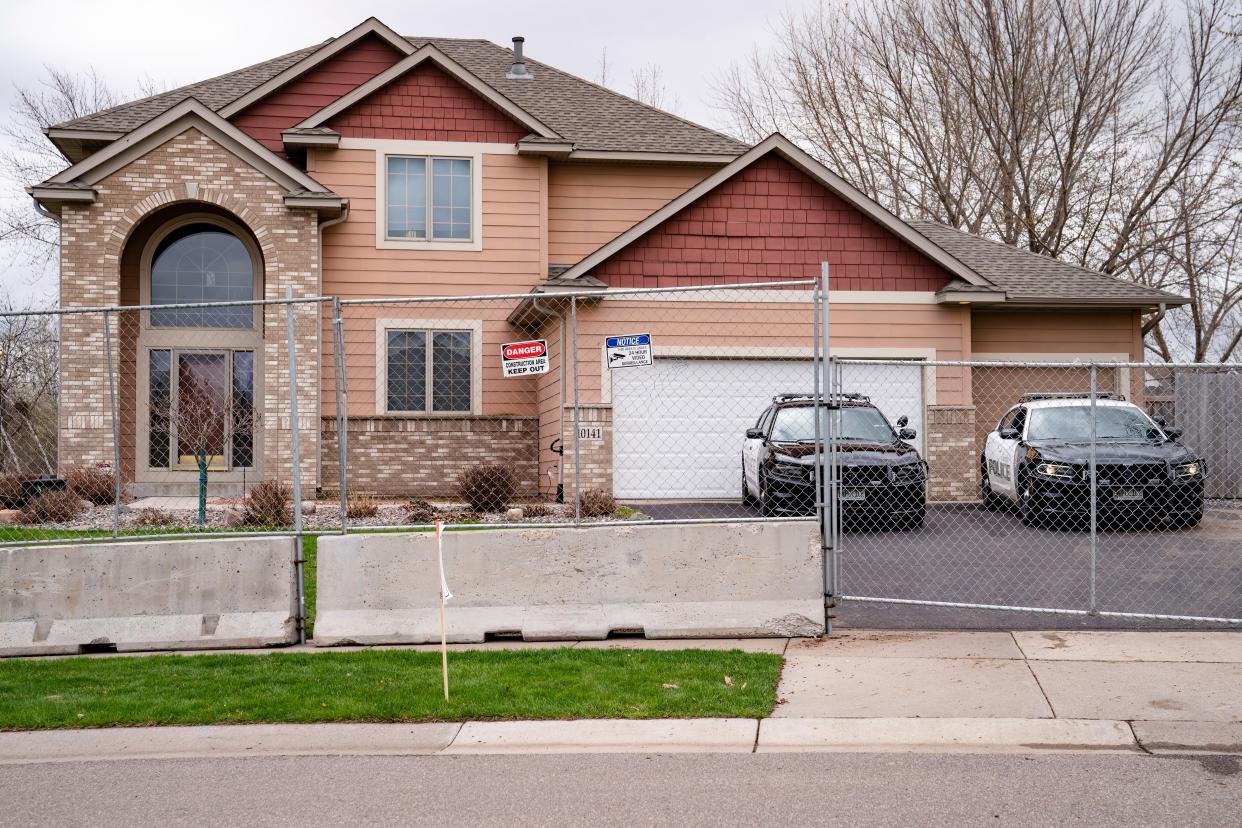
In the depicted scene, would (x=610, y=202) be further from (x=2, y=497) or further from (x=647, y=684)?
(x=647, y=684)

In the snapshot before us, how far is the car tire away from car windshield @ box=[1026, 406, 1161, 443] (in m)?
0.97

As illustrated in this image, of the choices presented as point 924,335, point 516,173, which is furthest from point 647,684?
point 516,173

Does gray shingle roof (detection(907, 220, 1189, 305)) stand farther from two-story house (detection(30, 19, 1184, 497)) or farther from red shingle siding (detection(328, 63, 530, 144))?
red shingle siding (detection(328, 63, 530, 144))

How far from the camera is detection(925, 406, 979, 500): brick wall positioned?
1784 centimetres

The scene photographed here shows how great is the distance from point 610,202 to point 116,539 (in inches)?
546

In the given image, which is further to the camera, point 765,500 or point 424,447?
point 424,447

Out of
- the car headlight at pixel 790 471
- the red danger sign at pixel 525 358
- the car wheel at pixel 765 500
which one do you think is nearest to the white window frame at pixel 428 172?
the car headlight at pixel 790 471

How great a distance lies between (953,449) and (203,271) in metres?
12.8

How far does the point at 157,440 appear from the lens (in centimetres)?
1750

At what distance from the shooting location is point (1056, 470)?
1349 centimetres

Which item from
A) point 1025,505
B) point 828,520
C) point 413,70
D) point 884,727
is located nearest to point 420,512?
point 828,520

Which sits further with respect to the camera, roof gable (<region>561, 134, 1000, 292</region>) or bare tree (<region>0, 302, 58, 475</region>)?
roof gable (<region>561, 134, 1000, 292</region>)

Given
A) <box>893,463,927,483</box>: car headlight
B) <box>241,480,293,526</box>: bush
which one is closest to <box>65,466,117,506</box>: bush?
<box>241,480,293,526</box>: bush

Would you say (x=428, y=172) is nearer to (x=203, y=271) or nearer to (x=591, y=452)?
(x=203, y=271)
